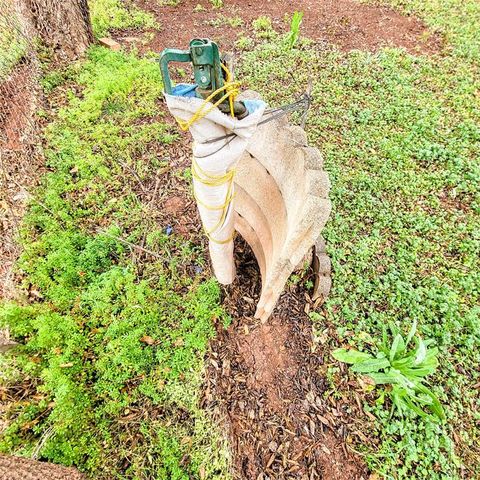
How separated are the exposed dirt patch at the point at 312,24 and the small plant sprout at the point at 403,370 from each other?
5.06 metres

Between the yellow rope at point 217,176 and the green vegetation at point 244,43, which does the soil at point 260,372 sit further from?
the green vegetation at point 244,43

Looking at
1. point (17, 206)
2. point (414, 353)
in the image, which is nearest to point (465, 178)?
point (414, 353)

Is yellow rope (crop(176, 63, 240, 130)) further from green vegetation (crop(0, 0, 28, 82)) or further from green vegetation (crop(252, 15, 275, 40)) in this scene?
green vegetation (crop(252, 15, 275, 40))

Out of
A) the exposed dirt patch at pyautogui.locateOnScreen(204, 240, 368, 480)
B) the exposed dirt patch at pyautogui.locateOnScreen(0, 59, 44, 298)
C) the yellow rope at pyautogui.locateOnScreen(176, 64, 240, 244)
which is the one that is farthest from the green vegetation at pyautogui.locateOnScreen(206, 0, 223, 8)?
the exposed dirt patch at pyautogui.locateOnScreen(204, 240, 368, 480)

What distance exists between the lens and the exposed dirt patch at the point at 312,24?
5.53 m

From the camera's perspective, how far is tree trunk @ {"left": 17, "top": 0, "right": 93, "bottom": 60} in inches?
186

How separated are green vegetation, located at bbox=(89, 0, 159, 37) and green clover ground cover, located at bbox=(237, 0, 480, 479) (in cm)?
232

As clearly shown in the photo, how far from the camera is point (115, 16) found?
19.5 ft

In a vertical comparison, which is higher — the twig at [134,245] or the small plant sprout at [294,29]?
the small plant sprout at [294,29]

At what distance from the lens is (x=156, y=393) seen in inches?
99.2

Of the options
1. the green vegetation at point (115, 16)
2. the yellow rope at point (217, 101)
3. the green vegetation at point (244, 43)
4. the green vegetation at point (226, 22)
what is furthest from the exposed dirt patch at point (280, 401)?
the green vegetation at point (115, 16)

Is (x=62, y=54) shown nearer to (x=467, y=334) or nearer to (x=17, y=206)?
(x=17, y=206)

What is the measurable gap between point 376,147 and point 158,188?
276 centimetres

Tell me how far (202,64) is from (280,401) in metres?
2.37
